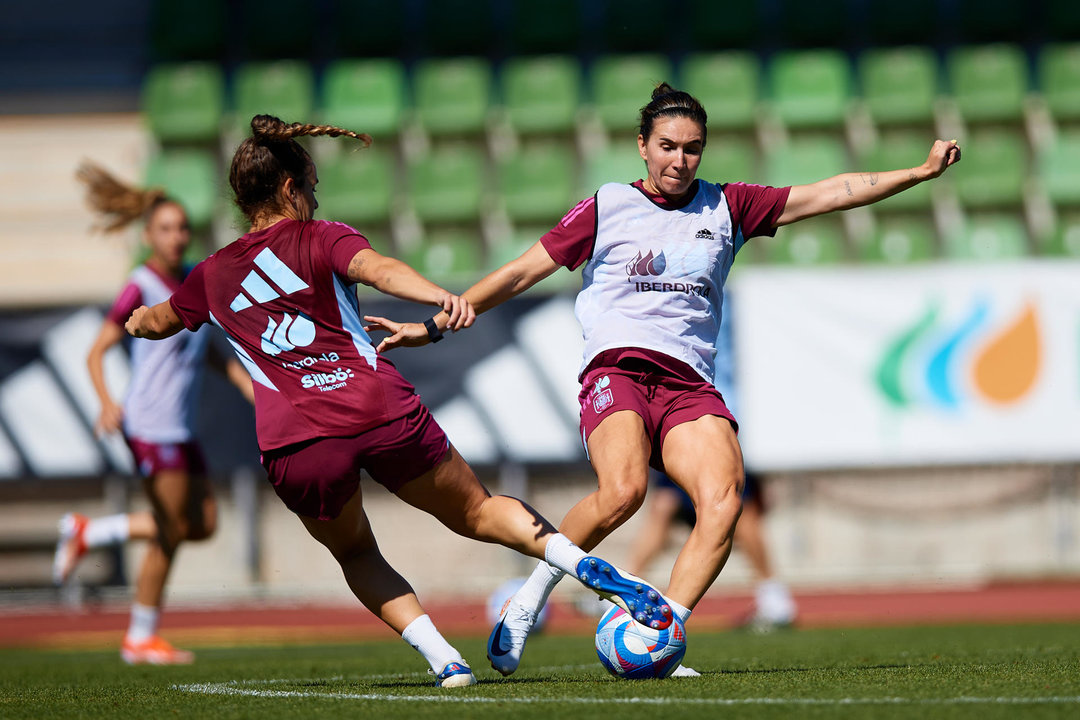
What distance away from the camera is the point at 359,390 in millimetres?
3965

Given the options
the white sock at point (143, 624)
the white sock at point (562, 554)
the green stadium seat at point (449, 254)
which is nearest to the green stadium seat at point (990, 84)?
the green stadium seat at point (449, 254)

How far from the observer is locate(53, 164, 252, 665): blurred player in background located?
6777 millimetres

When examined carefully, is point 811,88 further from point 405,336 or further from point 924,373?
point 405,336

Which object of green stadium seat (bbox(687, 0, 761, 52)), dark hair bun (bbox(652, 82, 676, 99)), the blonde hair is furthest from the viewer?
green stadium seat (bbox(687, 0, 761, 52))

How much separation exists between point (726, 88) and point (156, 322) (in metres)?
10.2

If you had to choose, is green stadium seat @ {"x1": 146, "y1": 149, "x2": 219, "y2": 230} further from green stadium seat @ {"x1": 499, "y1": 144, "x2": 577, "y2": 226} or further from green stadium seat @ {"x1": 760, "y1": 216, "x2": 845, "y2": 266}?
green stadium seat @ {"x1": 760, "y1": 216, "x2": 845, "y2": 266}

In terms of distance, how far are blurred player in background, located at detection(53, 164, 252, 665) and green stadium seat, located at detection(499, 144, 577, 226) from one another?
6.27 meters

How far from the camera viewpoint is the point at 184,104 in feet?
45.0

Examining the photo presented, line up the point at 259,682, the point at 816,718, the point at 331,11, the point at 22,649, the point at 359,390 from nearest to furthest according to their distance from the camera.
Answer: the point at 816,718 < the point at 359,390 < the point at 259,682 < the point at 22,649 < the point at 331,11

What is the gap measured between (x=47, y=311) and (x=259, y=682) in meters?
6.66

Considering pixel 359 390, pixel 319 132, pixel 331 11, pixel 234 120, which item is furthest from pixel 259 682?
pixel 331 11

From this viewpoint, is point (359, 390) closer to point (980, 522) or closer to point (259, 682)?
point (259, 682)

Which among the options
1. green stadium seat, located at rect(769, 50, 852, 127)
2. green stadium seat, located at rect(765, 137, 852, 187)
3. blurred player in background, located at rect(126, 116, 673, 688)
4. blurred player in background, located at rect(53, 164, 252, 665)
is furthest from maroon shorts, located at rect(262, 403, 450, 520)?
green stadium seat, located at rect(769, 50, 852, 127)

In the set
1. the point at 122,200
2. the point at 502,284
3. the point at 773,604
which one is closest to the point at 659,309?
the point at 502,284
